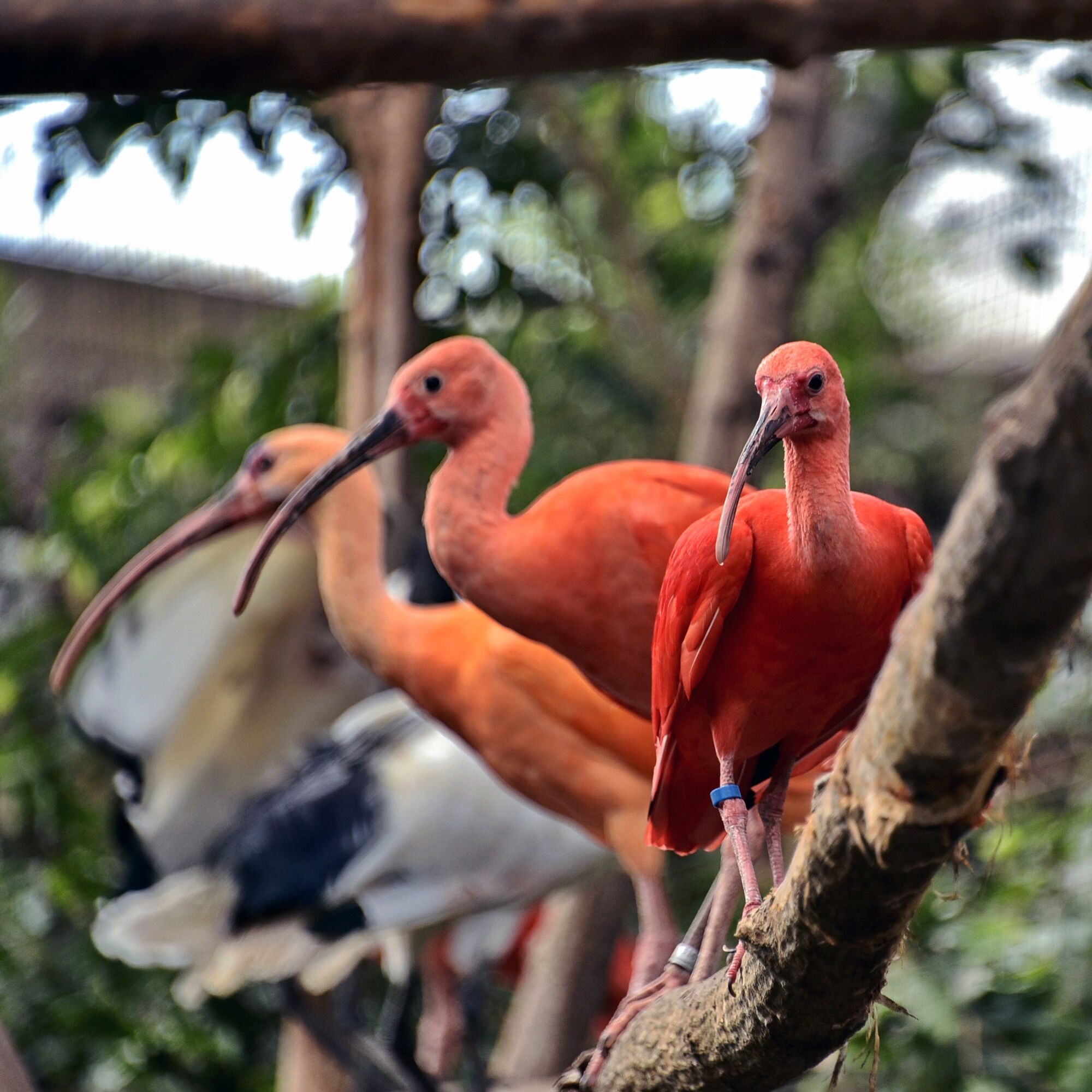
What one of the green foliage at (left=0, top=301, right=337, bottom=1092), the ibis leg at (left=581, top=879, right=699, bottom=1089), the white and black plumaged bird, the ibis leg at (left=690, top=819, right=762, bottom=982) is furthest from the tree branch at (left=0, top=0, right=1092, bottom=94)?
the green foliage at (left=0, top=301, right=337, bottom=1092)

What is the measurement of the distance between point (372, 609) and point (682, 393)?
193 centimetres

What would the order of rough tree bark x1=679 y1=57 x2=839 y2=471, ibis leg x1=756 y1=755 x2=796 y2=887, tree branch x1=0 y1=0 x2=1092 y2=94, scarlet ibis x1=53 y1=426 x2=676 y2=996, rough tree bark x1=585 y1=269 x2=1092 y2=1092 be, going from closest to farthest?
rough tree bark x1=585 y1=269 x2=1092 y2=1092, tree branch x1=0 y1=0 x2=1092 y2=94, ibis leg x1=756 y1=755 x2=796 y2=887, scarlet ibis x1=53 y1=426 x2=676 y2=996, rough tree bark x1=679 y1=57 x2=839 y2=471

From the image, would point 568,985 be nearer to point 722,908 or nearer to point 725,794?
point 722,908

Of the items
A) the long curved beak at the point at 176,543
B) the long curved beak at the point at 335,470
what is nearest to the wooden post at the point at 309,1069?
the long curved beak at the point at 176,543

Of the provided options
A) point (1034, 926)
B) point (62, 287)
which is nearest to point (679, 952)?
point (1034, 926)

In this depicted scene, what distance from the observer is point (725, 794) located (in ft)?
4.65

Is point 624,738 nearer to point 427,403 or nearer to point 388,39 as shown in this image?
point 427,403

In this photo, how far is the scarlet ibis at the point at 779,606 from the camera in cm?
121

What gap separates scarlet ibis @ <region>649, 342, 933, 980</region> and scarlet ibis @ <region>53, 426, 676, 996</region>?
962mm

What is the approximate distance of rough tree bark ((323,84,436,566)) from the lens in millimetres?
3699

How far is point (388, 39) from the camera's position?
1.37 metres

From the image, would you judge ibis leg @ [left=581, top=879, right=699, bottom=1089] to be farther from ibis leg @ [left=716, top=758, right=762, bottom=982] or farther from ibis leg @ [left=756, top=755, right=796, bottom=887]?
ibis leg @ [left=716, top=758, right=762, bottom=982]

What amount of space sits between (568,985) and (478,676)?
1435 mm

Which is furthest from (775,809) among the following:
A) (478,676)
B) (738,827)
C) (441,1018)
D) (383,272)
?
(441,1018)
